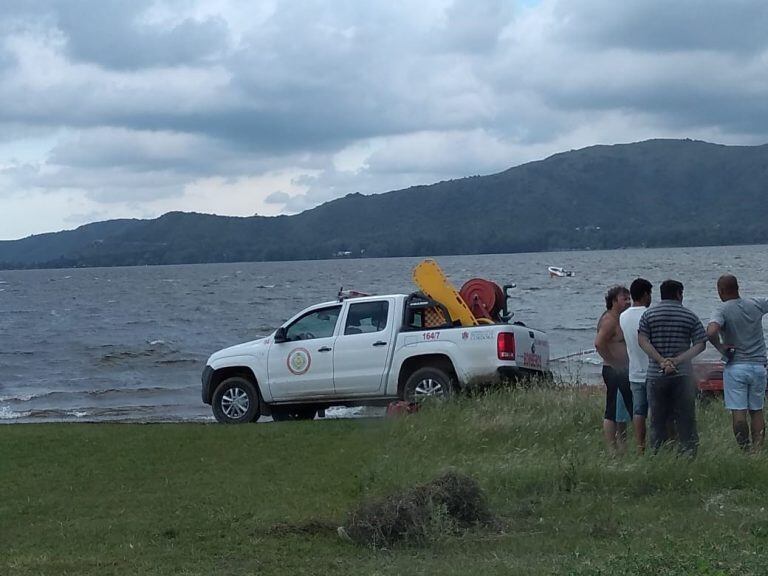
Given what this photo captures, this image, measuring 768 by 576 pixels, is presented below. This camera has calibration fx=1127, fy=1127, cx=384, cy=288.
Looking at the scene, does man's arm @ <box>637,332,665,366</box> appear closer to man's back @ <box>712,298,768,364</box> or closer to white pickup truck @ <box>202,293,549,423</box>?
man's back @ <box>712,298,768,364</box>

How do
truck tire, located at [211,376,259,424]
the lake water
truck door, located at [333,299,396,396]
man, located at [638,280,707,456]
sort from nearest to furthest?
man, located at [638,280,707,456] → truck door, located at [333,299,396,396] → truck tire, located at [211,376,259,424] → the lake water

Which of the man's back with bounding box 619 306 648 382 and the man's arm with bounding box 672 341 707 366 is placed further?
the man's back with bounding box 619 306 648 382

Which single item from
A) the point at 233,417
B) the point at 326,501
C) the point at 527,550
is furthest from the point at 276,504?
the point at 233,417

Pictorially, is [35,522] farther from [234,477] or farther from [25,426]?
[25,426]

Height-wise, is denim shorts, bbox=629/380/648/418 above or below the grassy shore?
above

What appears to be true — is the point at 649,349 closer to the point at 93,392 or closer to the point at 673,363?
the point at 673,363

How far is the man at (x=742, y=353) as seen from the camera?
10336mm

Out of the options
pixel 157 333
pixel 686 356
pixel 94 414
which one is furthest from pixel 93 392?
pixel 686 356

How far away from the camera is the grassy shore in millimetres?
7254

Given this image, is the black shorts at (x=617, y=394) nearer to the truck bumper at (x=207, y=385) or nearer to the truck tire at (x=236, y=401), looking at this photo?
the truck tire at (x=236, y=401)

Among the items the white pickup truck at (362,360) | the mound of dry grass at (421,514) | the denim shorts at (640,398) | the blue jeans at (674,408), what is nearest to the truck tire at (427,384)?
the white pickup truck at (362,360)

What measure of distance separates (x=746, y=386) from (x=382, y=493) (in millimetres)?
3724

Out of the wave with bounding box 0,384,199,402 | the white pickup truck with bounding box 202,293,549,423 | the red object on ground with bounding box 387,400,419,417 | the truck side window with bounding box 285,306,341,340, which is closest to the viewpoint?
the red object on ground with bounding box 387,400,419,417

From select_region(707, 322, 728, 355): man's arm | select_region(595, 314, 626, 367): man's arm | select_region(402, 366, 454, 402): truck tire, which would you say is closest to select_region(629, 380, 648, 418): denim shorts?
select_region(595, 314, 626, 367): man's arm
